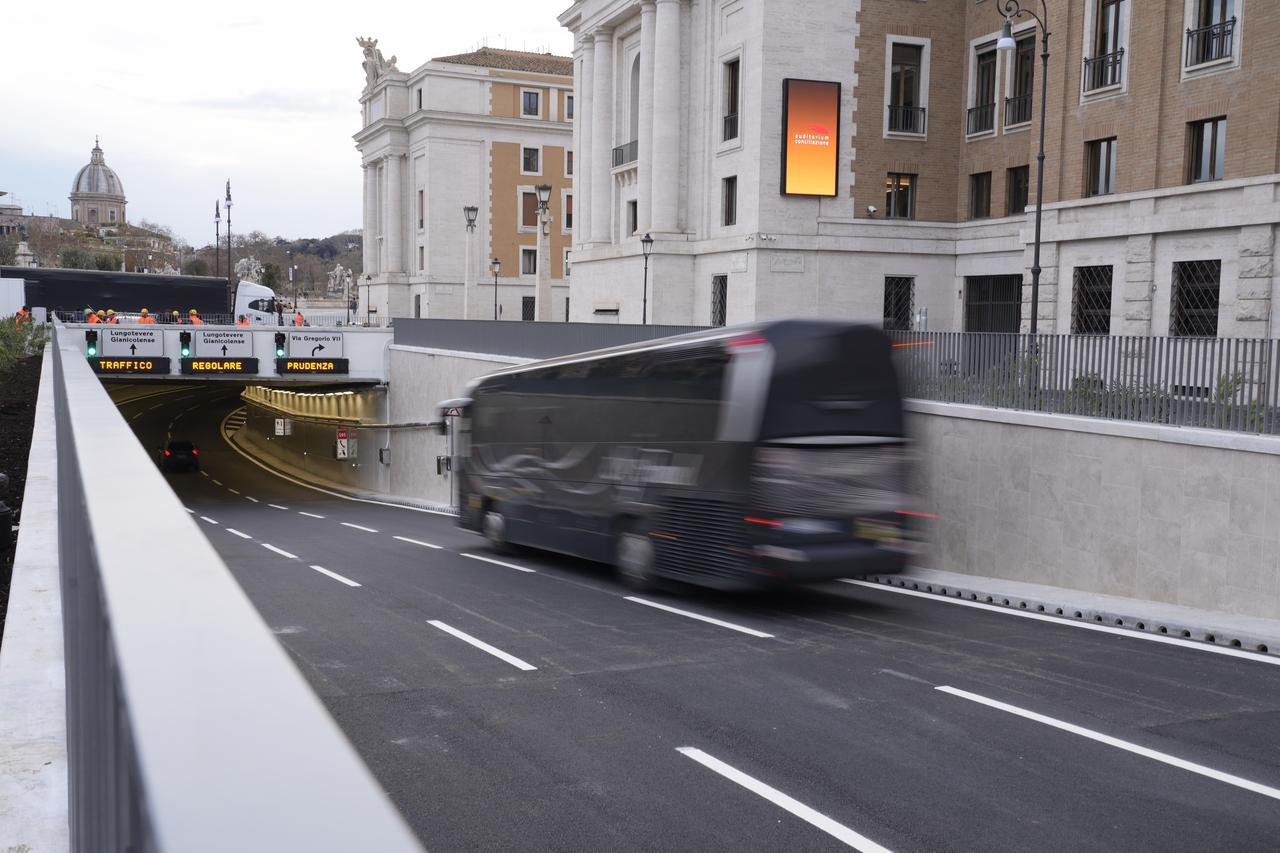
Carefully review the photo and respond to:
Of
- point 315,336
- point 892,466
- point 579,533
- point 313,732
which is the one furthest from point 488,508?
point 315,336

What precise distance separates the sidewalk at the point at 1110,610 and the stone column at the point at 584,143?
38.3 m

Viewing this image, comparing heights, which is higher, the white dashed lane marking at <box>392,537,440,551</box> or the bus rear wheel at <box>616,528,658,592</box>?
the bus rear wheel at <box>616,528,658,592</box>

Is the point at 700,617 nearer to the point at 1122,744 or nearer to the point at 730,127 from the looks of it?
the point at 1122,744

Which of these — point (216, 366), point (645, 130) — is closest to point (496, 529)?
point (216, 366)

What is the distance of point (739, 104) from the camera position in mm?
43344

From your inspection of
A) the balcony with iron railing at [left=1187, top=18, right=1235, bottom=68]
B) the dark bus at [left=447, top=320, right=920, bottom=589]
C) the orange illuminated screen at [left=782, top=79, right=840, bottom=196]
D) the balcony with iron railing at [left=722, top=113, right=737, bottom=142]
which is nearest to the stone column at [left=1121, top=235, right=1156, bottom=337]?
the balcony with iron railing at [left=1187, top=18, right=1235, bottom=68]

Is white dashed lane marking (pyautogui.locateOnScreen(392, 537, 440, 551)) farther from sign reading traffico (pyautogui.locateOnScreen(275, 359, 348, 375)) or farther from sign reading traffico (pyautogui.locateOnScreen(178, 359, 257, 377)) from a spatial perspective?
sign reading traffico (pyautogui.locateOnScreen(178, 359, 257, 377))

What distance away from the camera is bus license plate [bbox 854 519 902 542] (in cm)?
1498

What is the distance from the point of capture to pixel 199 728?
1.20 metres

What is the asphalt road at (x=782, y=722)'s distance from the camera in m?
7.49

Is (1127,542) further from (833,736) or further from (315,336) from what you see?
(315,336)

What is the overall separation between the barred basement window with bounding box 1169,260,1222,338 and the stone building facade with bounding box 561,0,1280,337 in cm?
5

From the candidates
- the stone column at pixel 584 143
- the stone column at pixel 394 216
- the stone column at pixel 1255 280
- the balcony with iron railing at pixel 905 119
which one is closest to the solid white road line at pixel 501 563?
the stone column at pixel 1255 280

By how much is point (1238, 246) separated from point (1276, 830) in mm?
23961
